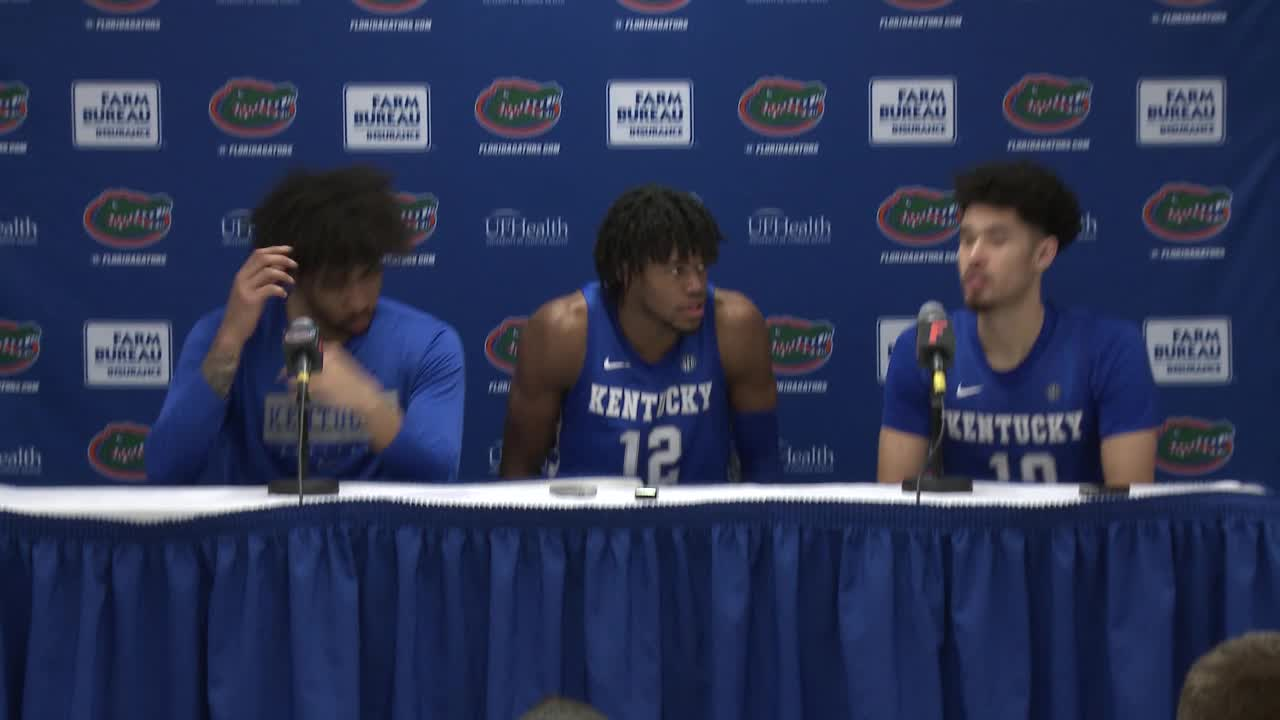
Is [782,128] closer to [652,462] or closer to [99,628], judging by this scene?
[652,462]

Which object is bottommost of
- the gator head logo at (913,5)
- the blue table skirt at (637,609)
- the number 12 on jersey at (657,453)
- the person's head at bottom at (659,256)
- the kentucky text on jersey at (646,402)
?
the blue table skirt at (637,609)

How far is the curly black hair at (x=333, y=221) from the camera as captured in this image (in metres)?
2.82

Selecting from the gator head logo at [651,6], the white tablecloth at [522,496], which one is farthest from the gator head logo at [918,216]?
the white tablecloth at [522,496]

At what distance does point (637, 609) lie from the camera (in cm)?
204

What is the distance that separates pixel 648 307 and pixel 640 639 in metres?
1.32

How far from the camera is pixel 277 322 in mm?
2867

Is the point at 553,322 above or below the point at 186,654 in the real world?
above

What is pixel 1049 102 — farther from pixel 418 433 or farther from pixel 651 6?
pixel 418 433

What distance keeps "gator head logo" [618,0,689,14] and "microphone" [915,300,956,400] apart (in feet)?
6.17

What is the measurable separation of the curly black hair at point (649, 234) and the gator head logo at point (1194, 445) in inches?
65.3

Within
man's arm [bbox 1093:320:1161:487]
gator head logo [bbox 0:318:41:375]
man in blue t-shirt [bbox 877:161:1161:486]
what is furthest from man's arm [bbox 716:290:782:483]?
gator head logo [bbox 0:318:41:375]

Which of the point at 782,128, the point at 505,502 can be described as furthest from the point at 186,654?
the point at 782,128

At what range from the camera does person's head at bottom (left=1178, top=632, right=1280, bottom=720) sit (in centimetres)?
97

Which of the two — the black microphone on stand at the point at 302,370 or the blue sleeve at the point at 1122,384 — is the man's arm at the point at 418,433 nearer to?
the black microphone on stand at the point at 302,370
